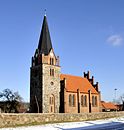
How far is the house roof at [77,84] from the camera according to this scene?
77037mm

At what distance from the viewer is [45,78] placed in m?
71.6

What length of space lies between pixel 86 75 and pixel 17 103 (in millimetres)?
22543

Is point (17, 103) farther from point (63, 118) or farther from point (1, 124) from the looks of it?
point (1, 124)

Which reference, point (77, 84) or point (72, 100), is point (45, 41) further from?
point (72, 100)

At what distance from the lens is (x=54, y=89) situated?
7256 cm

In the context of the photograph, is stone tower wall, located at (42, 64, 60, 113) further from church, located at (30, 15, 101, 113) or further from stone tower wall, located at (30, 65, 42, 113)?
stone tower wall, located at (30, 65, 42, 113)

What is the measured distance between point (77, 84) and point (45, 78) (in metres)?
12.3

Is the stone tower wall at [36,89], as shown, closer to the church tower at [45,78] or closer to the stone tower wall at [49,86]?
the church tower at [45,78]

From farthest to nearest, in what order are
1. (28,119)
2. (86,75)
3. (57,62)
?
(86,75), (57,62), (28,119)

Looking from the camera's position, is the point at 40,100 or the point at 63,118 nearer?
the point at 63,118

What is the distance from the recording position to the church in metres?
70.8

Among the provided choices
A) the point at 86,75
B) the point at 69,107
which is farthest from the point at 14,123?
the point at 86,75

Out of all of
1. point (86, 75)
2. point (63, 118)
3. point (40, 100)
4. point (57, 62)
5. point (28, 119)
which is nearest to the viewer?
point (28, 119)

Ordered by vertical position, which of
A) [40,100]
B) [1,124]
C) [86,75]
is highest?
[86,75]
